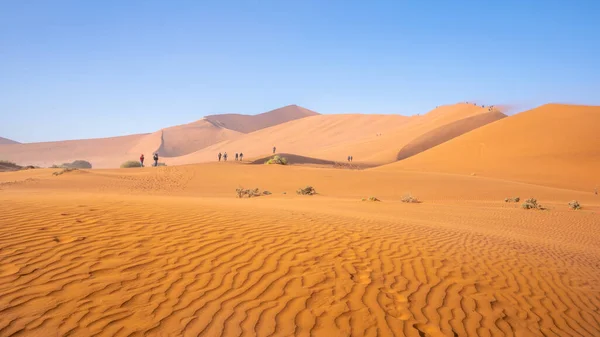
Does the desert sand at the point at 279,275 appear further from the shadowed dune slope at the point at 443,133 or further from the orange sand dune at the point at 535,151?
the shadowed dune slope at the point at 443,133

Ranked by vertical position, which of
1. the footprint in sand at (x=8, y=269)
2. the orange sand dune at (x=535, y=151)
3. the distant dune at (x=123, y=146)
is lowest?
the footprint in sand at (x=8, y=269)

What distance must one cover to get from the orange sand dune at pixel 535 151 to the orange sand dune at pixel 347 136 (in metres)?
13.5

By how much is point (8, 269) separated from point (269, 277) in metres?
2.91

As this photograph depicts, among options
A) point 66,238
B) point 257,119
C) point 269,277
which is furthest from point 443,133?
point 257,119

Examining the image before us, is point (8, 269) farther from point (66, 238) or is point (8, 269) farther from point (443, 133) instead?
point (443, 133)

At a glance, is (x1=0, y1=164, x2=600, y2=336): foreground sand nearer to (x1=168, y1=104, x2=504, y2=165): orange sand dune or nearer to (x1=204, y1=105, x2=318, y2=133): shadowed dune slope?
(x1=168, y1=104, x2=504, y2=165): orange sand dune

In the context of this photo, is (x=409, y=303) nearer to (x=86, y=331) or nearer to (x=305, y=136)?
(x=86, y=331)

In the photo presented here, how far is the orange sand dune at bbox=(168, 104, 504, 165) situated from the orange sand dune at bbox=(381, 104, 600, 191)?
1350 cm

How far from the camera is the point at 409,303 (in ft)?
14.5

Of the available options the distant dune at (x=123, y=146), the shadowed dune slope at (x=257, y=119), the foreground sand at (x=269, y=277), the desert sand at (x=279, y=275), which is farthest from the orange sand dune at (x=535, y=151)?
the shadowed dune slope at (x=257, y=119)

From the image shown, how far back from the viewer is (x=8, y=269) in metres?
4.17

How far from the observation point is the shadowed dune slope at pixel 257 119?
131500 mm

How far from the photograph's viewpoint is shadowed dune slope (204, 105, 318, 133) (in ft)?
431

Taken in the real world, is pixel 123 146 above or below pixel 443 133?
above
